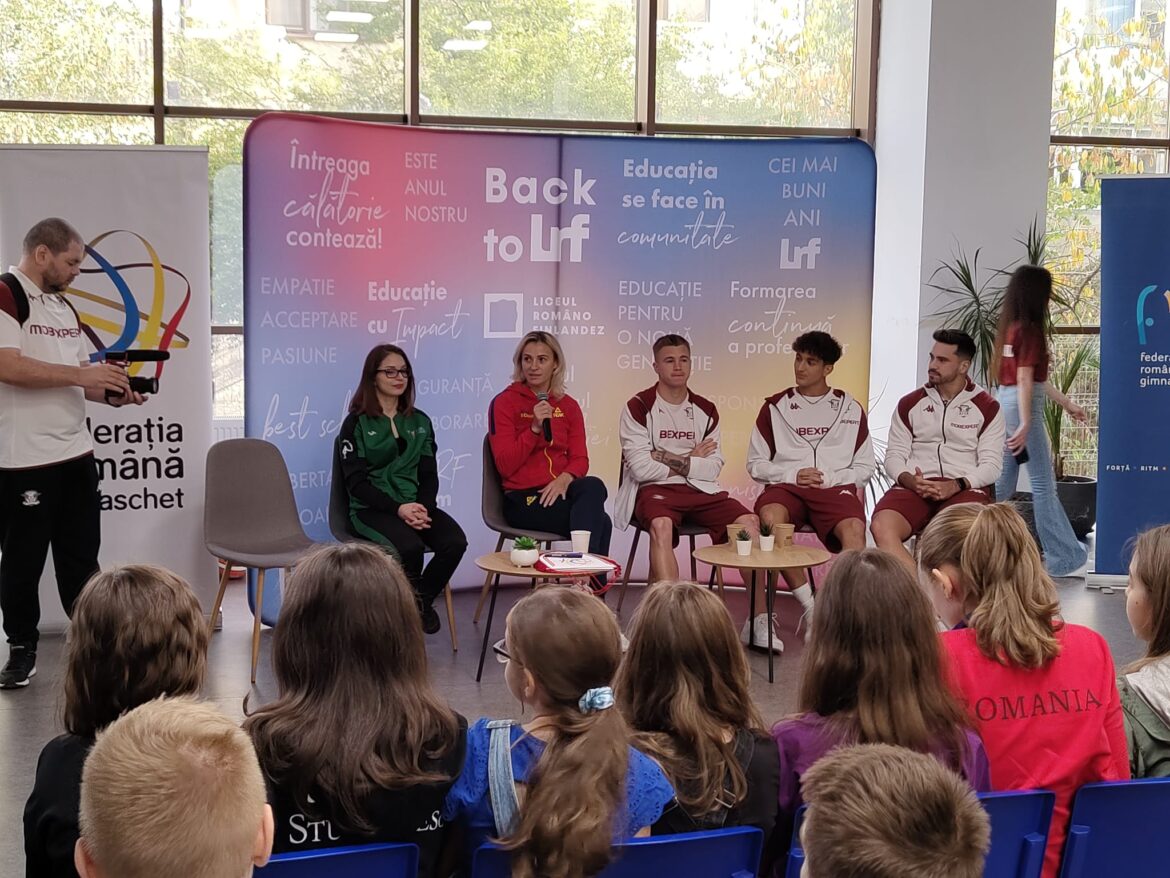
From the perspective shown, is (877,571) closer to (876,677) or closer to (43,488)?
(876,677)

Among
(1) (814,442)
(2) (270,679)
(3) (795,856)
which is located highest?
(1) (814,442)

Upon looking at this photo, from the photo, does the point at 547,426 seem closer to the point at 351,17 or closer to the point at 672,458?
the point at 672,458

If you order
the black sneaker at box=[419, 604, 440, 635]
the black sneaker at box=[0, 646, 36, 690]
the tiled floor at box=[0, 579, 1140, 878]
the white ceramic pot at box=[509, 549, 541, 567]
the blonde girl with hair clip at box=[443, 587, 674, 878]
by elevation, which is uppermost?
the blonde girl with hair clip at box=[443, 587, 674, 878]

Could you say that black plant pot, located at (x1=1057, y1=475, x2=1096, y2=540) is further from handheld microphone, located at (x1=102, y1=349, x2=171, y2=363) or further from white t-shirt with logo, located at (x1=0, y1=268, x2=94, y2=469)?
white t-shirt with logo, located at (x1=0, y1=268, x2=94, y2=469)

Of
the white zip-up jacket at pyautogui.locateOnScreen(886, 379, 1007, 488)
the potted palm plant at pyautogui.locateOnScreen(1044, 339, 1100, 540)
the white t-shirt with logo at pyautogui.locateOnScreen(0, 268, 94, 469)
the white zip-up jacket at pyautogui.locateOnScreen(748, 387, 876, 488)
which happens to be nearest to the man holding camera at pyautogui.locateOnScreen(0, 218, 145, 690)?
the white t-shirt with logo at pyautogui.locateOnScreen(0, 268, 94, 469)

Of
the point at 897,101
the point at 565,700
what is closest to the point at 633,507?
the point at 897,101

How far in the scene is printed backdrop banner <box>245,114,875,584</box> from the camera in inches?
221

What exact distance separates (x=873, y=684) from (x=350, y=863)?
3.24 feet

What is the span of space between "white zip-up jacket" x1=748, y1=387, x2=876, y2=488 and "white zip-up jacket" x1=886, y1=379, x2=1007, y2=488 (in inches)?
6.5

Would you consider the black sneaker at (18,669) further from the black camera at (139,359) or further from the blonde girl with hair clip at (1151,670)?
the blonde girl with hair clip at (1151,670)

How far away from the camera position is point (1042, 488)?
21.6 feet

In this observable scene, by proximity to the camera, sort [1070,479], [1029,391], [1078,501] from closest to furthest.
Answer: [1029,391]
[1078,501]
[1070,479]

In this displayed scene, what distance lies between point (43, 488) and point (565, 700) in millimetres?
3233

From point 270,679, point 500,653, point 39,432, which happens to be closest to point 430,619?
point 500,653
